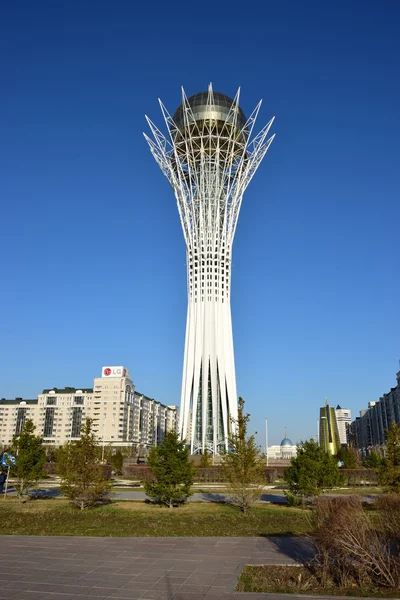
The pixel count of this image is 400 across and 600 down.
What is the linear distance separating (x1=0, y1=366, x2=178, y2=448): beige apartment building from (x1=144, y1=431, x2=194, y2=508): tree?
353 ft

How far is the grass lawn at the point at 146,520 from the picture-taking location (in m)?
16.0

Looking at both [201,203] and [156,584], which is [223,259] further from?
[156,584]

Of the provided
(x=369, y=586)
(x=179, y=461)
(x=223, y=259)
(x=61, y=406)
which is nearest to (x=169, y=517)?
(x=179, y=461)

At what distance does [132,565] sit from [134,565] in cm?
5

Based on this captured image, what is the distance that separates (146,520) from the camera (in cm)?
Answer: 1872

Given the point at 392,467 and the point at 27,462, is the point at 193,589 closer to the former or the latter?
the point at 392,467

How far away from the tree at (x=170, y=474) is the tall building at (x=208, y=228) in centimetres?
3489

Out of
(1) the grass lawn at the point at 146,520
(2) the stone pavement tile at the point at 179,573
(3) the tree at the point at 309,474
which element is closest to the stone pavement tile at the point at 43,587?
(2) the stone pavement tile at the point at 179,573

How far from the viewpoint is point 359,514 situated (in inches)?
372

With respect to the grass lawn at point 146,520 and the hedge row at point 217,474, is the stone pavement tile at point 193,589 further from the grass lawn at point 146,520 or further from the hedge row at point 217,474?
the hedge row at point 217,474

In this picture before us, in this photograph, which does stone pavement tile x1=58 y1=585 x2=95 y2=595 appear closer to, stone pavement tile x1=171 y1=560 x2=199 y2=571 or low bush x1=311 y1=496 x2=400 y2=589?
stone pavement tile x1=171 y1=560 x2=199 y2=571

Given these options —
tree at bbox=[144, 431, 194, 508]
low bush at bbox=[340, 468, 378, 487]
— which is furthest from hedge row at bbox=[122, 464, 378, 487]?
tree at bbox=[144, 431, 194, 508]

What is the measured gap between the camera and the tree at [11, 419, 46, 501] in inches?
1042

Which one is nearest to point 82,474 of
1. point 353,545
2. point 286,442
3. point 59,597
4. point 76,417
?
point 59,597
